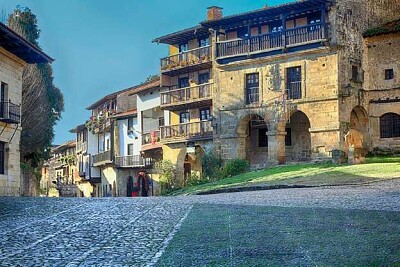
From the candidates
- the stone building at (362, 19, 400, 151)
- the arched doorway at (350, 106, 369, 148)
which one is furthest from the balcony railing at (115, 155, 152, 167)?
the stone building at (362, 19, 400, 151)

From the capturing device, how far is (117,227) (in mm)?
12273

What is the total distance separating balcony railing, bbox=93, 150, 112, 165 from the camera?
58.8 metres

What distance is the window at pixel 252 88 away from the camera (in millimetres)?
40062

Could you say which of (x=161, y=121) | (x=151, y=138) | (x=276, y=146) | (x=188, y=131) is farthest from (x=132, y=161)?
(x=276, y=146)

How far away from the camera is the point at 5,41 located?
1150 inches

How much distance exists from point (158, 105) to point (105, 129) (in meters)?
13.6

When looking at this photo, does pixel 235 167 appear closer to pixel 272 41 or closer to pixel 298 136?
pixel 298 136

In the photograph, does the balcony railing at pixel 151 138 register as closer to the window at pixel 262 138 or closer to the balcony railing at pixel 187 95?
the balcony railing at pixel 187 95

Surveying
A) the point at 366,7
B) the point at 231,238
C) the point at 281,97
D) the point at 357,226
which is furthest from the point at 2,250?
the point at 366,7

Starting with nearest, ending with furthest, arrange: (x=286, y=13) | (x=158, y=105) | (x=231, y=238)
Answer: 1. (x=231, y=238)
2. (x=286, y=13)
3. (x=158, y=105)

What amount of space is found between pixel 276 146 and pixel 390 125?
7146 mm

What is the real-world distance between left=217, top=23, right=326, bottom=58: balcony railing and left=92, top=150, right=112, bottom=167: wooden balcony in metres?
21.0

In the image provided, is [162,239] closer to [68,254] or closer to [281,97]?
[68,254]

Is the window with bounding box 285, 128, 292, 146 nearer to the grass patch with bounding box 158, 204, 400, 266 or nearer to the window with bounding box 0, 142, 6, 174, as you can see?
the window with bounding box 0, 142, 6, 174
